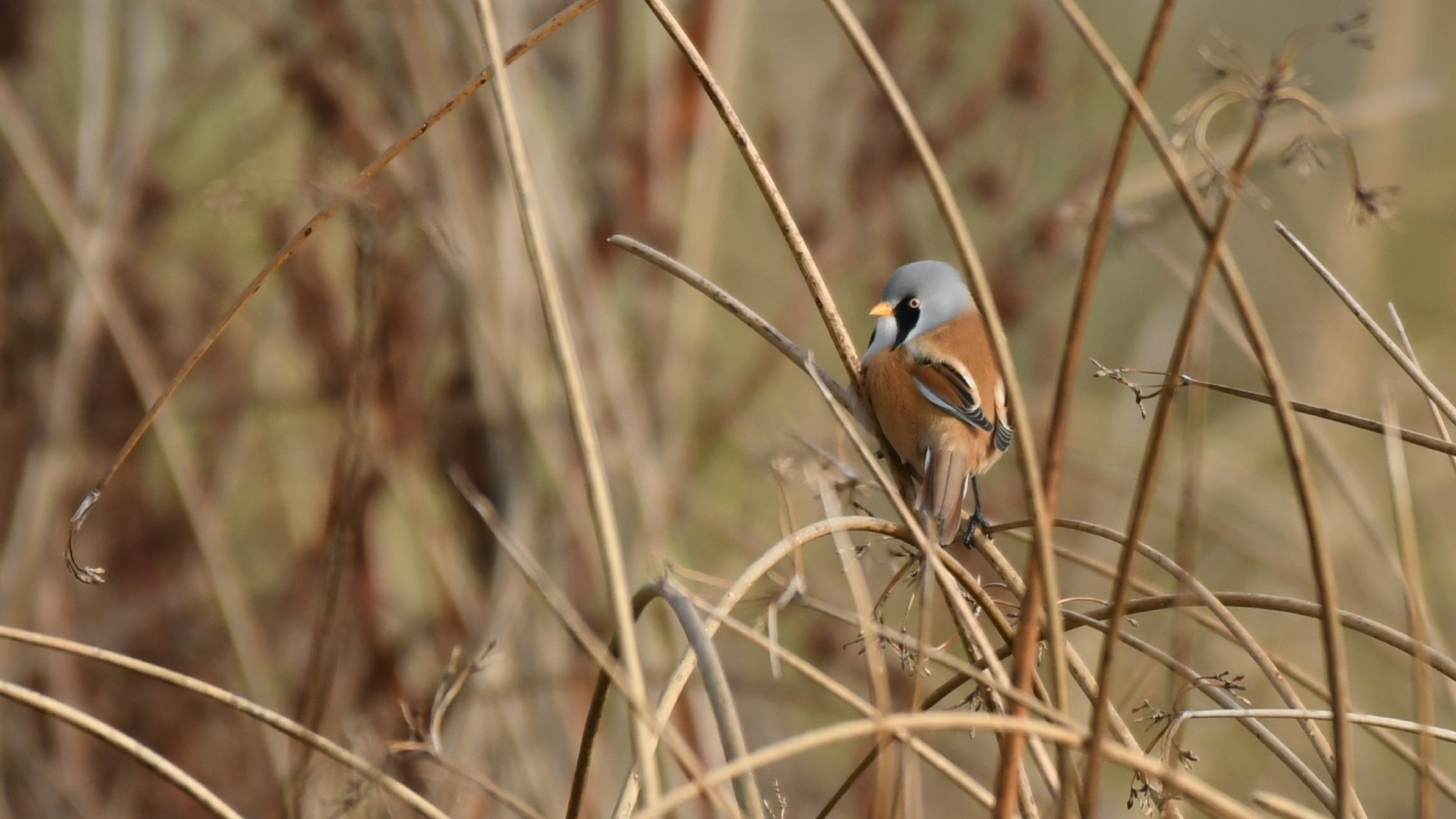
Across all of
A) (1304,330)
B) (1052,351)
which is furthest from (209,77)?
(1304,330)

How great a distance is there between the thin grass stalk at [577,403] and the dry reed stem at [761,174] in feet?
0.60

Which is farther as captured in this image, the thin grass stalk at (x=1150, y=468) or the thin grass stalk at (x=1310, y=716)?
the thin grass stalk at (x=1310, y=716)

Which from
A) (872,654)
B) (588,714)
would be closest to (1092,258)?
(872,654)

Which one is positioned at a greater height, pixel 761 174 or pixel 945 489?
pixel 945 489

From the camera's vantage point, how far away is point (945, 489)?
8.43ft

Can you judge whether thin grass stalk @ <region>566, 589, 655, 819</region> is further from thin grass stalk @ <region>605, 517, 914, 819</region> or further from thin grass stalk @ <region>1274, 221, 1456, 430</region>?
thin grass stalk @ <region>1274, 221, 1456, 430</region>

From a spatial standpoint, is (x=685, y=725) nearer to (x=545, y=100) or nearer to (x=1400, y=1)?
(x=545, y=100)

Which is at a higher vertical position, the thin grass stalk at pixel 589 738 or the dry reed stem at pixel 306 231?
the dry reed stem at pixel 306 231

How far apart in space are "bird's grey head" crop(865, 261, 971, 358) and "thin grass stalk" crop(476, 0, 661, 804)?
1.73 m

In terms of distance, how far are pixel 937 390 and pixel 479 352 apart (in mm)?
1570

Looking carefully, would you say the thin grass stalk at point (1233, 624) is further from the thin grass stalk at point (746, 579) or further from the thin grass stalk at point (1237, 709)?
the thin grass stalk at point (746, 579)

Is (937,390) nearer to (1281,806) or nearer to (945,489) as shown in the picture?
(945,489)

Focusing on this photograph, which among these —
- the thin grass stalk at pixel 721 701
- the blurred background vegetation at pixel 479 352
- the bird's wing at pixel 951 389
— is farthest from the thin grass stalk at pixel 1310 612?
the blurred background vegetation at pixel 479 352

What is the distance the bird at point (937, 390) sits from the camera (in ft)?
8.52
